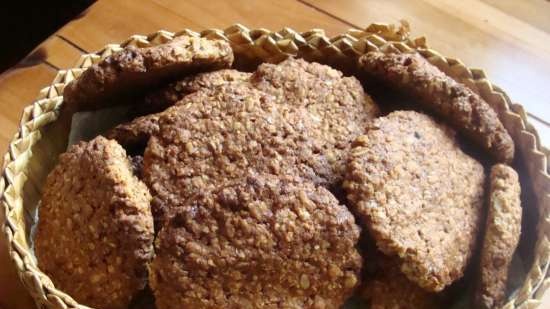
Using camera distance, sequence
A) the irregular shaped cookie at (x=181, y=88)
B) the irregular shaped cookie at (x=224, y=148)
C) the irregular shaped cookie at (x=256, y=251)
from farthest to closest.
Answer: the irregular shaped cookie at (x=181, y=88)
the irregular shaped cookie at (x=224, y=148)
the irregular shaped cookie at (x=256, y=251)

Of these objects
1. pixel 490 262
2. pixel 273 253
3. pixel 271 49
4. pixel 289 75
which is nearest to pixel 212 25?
pixel 271 49

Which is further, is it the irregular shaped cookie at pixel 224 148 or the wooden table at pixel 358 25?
the wooden table at pixel 358 25

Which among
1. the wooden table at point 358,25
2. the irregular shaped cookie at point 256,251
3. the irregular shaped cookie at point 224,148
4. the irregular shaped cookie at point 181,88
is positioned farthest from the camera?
the wooden table at point 358,25

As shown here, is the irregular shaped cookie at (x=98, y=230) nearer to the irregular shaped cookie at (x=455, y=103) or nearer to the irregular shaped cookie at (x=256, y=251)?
the irregular shaped cookie at (x=256, y=251)

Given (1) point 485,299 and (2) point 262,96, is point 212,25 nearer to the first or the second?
(2) point 262,96

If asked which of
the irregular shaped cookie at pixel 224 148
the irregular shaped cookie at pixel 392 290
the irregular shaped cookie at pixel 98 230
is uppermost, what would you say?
the irregular shaped cookie at pixel 224 148

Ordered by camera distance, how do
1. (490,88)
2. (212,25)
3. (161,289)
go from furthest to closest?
(212,25), (490,88), (161,289)

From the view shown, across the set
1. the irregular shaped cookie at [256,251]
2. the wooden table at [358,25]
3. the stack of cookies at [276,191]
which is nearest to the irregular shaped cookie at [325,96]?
the stack of cookies at [276,191]
